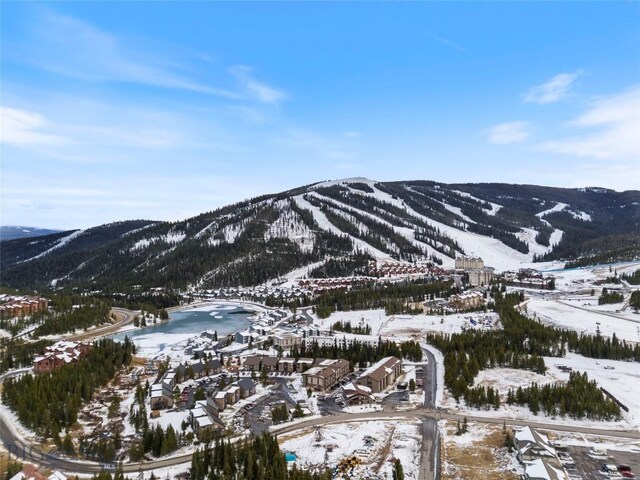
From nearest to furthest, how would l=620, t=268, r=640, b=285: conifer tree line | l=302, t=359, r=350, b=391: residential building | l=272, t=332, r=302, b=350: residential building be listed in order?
l=302, t=359, r=350, b=391: residential building
l=272, t=332, r=302, b=350: residential building
l=620, t=268, r=640, b=285: conifer tree line

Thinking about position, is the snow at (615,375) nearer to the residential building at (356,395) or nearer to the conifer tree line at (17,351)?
the residential building at (356,395)

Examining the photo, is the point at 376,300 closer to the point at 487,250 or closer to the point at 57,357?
the point at 57,357

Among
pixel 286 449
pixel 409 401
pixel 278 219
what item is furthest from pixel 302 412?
pixel 278 219

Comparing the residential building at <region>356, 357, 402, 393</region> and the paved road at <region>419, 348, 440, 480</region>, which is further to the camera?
the residential building at <region>356, 357, 402, 393</region>

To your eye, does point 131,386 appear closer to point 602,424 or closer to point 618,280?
point 602,424

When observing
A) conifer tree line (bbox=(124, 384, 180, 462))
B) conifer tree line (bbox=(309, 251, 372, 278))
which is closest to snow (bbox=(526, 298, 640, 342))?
conifer tree line (bbox=(124, 384, 180, 462))

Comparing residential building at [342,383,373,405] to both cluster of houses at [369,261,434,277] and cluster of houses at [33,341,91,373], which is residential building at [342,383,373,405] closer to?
cluster of houses at [33,341,91,373]

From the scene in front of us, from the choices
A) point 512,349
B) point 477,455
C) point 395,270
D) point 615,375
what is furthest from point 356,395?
Answer: point 395,270
